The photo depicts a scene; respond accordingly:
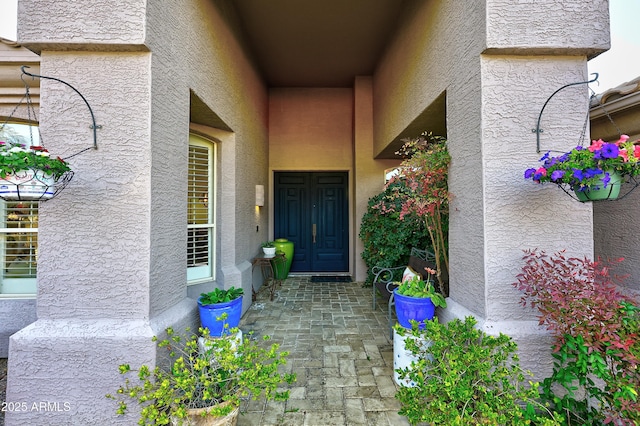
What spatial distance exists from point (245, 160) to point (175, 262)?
2.47 metres

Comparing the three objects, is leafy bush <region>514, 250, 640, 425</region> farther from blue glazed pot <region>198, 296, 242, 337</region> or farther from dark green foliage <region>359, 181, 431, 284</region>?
blue glazed pot <region>198, 296, 242, 337</region>

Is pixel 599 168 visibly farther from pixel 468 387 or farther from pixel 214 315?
pixel 214 315

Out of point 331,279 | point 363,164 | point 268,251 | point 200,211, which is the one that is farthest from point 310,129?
point 200,211

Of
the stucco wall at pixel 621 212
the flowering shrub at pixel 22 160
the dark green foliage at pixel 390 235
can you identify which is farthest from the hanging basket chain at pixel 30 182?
the stucco wall at pixel 621 212

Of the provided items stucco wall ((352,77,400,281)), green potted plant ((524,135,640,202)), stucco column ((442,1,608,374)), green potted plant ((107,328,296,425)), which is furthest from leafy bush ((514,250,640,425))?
stucco wall ((352,77,400,281))

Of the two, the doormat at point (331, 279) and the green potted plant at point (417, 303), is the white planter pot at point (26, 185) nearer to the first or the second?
the green potted plant at point (417, 303)

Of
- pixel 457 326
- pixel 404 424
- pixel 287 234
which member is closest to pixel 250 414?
pixel 404 424

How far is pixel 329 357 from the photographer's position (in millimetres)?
2871

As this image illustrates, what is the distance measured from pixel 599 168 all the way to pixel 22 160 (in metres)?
3.61

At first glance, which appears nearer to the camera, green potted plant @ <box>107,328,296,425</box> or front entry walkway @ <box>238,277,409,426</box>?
green potted plant @ <box>107,328,296,425</box>

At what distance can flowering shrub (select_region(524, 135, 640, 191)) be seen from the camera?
5.35 feet

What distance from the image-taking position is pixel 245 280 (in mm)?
4148

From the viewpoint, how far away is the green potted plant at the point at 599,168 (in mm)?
1636

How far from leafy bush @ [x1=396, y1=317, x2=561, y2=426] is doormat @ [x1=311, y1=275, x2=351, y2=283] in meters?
3.99
